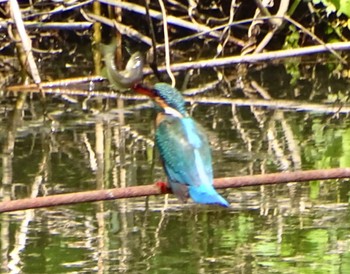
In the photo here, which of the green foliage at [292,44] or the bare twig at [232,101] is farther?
the green foliage at [292,44]

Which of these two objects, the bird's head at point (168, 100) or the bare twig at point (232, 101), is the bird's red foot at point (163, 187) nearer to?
the bird's head at point (168, 100)

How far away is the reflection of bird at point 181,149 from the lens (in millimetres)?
2898

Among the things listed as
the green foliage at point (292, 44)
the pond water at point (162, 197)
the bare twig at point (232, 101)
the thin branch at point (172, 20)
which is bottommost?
the pond water at point (162, 197)

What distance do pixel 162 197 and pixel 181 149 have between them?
5.84 ft

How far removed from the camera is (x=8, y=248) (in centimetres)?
418

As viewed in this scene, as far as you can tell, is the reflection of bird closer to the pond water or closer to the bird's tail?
the bird's tail

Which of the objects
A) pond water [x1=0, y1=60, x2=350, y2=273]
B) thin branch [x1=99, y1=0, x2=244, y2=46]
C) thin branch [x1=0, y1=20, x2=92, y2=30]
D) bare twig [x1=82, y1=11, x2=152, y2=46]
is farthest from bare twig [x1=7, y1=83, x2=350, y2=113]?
bare twig [x1=82, y1=11, x2=152, y2=46]

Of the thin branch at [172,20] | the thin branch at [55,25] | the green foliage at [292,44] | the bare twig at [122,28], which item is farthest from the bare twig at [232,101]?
the green foliage at [292,44]

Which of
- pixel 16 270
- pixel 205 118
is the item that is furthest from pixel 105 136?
pixel 16 270

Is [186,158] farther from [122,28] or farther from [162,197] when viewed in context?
[122,28]

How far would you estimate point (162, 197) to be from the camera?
4.80 metres

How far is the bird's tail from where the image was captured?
2799mm

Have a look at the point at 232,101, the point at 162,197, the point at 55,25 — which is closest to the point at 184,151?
the point at 162,197

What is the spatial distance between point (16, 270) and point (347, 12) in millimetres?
4146
